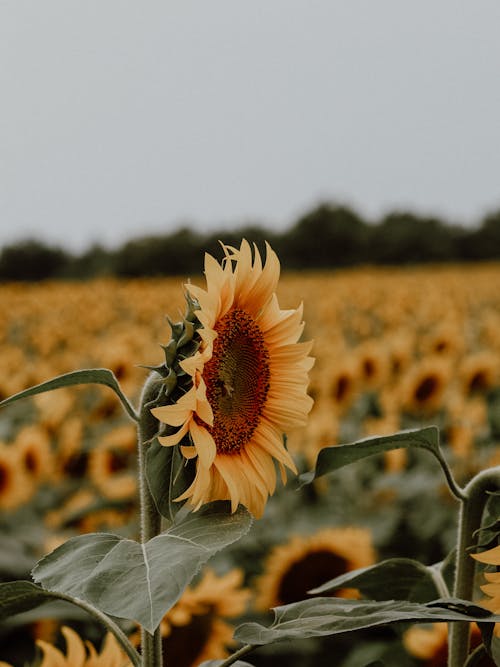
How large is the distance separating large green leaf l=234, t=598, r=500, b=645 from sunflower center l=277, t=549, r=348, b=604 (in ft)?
5.83

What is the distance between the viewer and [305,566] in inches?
101

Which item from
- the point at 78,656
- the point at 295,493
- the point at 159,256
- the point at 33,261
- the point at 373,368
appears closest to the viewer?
the point at 78,656

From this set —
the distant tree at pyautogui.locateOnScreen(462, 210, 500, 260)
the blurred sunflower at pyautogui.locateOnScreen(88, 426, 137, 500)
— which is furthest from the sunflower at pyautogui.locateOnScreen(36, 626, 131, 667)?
the distant tree at pyautogui.locateOnScreen(462, 210, 500, 260)

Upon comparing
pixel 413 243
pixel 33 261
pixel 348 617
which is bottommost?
pixel 348 617

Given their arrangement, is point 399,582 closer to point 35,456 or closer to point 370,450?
point 370,450

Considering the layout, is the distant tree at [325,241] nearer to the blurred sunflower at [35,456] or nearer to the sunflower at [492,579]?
the blurred sunflower at [35,456]

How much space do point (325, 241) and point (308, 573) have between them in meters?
37.1

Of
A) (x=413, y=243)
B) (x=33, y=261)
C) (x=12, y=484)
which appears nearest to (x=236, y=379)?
(x=12, y=484)

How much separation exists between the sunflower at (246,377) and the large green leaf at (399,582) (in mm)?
136

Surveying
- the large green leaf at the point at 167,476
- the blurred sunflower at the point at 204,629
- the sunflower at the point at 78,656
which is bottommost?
the blurred sunflower at the point at 204,629

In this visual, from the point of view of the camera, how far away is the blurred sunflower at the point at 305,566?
250 centimetres

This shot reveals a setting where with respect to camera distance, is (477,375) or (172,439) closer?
(172,439)

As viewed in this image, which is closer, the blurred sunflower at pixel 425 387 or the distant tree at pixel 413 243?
the blurred sunflower at pixel 425 387

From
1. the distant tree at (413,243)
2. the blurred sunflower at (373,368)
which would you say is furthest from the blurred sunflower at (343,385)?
the distant tree at (413,243)
